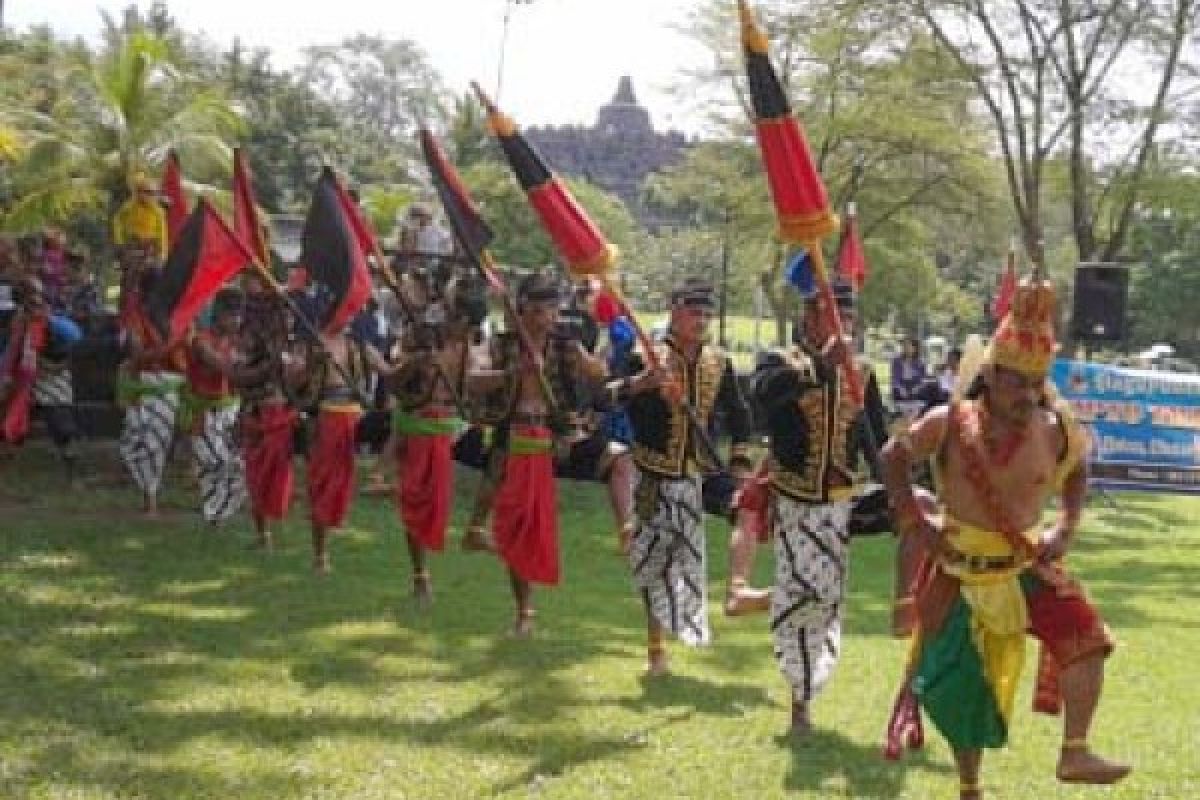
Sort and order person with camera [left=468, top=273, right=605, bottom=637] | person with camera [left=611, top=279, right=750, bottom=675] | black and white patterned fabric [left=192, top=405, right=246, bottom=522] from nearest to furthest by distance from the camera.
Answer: person with camera [left=611, top=279, right=750, bottom=675] < person with camera [left=468, top=273, right=605, bottom=637] < black and white patterned fabric [left=192, top=405, right=246, bottom=522]

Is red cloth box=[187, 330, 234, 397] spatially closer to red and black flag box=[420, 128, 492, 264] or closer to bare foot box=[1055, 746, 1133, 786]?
red and black flag box=[420, 128, 492, 264]

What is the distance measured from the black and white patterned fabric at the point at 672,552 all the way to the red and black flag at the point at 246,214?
12.1ft

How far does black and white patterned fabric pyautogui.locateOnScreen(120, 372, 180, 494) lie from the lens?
39.9ft

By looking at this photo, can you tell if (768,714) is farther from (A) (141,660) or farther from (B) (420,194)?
(B) (420,194)

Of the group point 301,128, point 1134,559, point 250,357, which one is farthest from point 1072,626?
point 301,128

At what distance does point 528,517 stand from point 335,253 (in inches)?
94.5

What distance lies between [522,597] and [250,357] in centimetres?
298

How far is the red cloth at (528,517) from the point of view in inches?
338

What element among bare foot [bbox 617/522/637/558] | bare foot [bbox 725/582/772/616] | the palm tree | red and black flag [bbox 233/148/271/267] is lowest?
bare foot [bbox 725/582/772/616]

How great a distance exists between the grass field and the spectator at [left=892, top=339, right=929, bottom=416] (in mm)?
9750

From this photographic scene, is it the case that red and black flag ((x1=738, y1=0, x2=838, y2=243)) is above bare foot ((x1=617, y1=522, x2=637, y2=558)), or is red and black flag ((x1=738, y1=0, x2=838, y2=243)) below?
above

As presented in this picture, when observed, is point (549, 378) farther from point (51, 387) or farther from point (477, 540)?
point (51, 387)

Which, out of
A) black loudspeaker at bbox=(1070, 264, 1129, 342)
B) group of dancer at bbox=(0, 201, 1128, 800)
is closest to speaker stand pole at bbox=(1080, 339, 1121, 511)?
black loudspeaker at bbox=(1070, 264, 1129, 342)

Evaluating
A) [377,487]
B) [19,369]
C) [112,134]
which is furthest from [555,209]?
[112,134]
